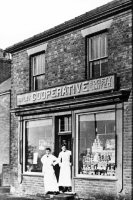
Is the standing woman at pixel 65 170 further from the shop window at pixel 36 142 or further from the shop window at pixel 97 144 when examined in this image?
the shop window at pixel 36 142

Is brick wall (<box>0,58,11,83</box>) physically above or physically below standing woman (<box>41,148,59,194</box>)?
above

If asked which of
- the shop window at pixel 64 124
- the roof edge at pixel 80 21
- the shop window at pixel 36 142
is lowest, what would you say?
the shop window at pixel 36 142

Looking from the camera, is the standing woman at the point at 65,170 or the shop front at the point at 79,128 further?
the standing woman at the point at 65,170

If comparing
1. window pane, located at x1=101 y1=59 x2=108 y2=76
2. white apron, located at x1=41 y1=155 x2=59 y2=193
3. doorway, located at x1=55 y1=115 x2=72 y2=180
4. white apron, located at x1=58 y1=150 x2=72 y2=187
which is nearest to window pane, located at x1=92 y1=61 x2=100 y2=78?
window pane, located at x1=101 y1=59 x2=108 y2=76

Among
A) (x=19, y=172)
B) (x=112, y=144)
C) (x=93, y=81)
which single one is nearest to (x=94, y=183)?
(x=112, y=144)

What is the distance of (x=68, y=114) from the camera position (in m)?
15.2

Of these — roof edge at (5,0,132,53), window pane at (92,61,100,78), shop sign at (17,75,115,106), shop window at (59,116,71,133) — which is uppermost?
roof edge at (5,0,132,53)

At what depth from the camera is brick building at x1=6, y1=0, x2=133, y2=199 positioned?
13.0 meters

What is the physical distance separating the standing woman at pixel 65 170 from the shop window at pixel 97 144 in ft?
1.40

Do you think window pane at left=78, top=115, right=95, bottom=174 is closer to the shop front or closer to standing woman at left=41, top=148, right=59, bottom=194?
the shop front

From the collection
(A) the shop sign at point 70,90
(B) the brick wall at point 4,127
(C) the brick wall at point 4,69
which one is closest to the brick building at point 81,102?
(A) the shop sign at point 70,90

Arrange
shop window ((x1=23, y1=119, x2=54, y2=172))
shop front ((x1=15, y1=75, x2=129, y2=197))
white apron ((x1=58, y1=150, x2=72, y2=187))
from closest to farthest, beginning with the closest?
shop front ((x1=15, y1=75, x2=129, y2=197)) < white apron ((x1=58, y1=150, x2=72, y2=187)) < shop window ((x1=23, y1=119, x2=54, y2=172))

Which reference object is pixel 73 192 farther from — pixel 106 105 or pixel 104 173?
pixel 106 105

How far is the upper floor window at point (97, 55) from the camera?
14.1m
